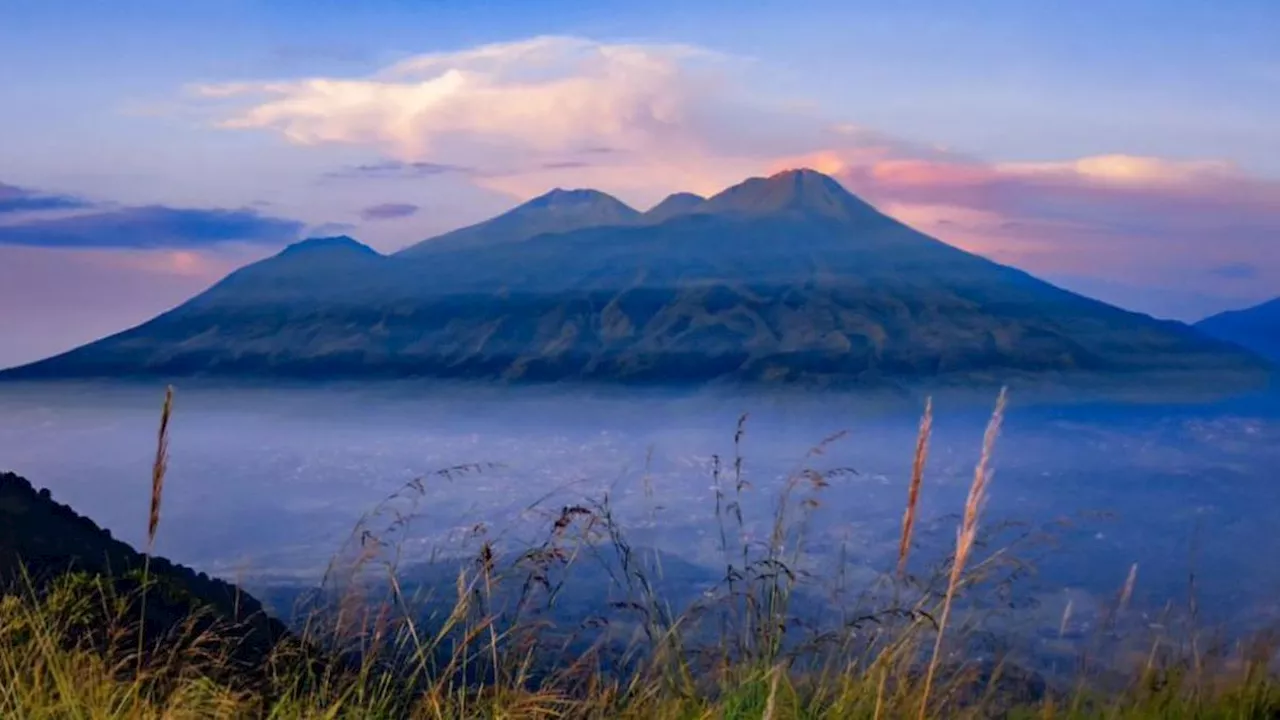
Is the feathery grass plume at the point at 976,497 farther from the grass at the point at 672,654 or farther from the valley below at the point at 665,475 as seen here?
the valley below at the point at 665,475

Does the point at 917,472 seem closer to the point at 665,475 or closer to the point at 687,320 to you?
the point at 665,475

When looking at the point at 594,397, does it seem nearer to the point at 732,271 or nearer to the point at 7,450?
the point at 732,271

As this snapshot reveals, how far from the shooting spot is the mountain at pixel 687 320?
4626 inches

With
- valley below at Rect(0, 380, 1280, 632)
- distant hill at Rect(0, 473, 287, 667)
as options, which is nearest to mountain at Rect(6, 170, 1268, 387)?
valley below at Rect(0, 380, 1280, 632)

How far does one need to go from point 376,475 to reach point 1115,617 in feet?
163

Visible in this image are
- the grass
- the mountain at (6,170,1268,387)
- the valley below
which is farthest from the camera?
the mountain at (6,170,1268,387)

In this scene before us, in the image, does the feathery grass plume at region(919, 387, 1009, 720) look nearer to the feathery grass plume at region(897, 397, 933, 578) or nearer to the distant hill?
the feathery grass plume at region(897, 397, 933, 578)

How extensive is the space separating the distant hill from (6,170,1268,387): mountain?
10274cm

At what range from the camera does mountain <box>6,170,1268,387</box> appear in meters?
118

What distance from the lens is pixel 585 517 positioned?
14.3 feet

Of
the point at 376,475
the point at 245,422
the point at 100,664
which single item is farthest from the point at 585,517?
the point at 245,422

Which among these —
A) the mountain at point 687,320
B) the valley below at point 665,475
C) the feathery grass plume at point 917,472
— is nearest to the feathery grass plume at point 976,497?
the feathery grass plume at point 917,472

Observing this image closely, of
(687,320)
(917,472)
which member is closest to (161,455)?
(917,472)

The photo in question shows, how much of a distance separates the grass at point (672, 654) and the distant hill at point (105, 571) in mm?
568
